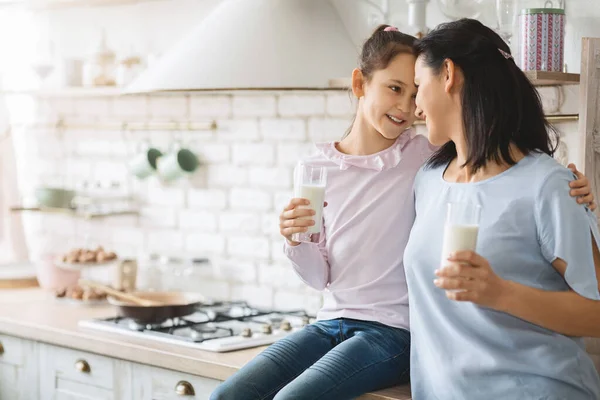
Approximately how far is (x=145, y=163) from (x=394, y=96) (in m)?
1.74

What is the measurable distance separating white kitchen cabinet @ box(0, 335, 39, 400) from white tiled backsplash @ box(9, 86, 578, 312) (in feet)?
2.51

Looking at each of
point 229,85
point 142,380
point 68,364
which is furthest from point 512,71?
point 68,364

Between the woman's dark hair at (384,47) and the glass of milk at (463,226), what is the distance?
2.17 ft

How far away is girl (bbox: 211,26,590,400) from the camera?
2.46 metres

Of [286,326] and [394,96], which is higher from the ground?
[394,96]

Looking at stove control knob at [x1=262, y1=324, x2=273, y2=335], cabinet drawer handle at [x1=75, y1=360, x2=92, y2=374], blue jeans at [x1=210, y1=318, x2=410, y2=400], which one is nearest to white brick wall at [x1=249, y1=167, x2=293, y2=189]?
stove control knob at [x1=262, y1=324, x2=273, y2=335]

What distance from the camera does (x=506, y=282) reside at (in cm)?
209

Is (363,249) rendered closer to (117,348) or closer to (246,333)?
(246,333)

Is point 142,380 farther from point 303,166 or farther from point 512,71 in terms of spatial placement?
point 512,71

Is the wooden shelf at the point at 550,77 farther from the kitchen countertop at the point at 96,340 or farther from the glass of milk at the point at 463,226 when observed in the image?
the kitchen countertop at the point at 96,340

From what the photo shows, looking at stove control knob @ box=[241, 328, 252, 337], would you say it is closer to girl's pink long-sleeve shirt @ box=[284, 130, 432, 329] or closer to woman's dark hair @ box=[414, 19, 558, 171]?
girl's pink long-sleeve shirt @ box=[284, 130, 432, 329]

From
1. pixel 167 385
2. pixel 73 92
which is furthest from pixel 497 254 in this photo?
pixel 73 92

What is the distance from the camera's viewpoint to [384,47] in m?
2.54

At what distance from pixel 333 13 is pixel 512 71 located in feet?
3.60
